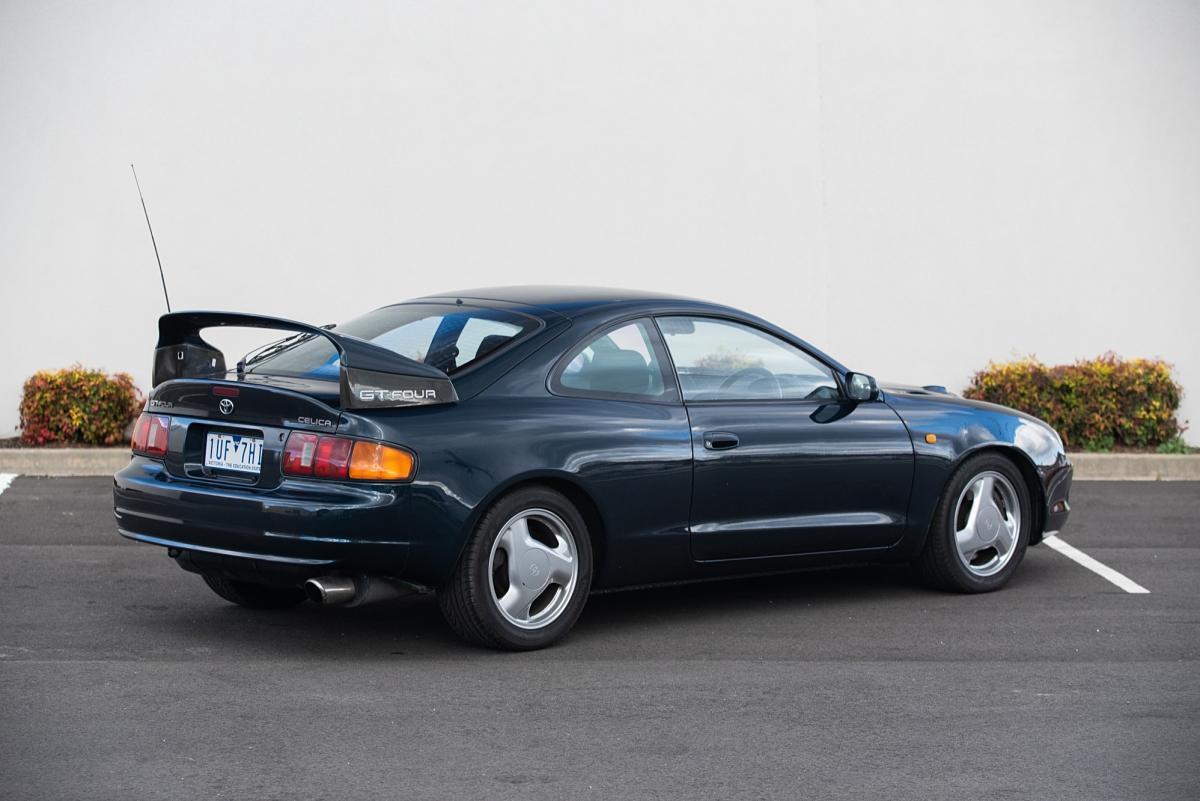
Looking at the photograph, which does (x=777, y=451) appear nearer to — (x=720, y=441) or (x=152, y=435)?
(x=720, y=441)

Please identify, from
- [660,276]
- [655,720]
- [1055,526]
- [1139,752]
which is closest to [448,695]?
[655,720]

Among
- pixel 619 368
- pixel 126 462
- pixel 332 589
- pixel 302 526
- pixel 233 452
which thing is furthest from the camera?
pixel 126 462

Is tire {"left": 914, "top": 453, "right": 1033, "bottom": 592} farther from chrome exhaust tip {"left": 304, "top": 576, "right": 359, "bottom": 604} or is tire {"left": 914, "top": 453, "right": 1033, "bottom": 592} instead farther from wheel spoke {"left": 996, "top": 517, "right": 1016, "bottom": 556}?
chrome exhaust tip {"left": 304, "top": 576, "right": 359, "bottom": 604}

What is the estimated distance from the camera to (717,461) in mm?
6941

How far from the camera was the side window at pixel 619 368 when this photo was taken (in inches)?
266

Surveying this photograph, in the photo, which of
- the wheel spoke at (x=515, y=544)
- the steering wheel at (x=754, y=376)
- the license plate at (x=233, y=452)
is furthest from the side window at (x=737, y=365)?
the license plate at (x=233, y=452)

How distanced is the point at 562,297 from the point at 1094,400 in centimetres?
712

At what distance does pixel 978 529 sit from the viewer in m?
7.91

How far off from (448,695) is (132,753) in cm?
119

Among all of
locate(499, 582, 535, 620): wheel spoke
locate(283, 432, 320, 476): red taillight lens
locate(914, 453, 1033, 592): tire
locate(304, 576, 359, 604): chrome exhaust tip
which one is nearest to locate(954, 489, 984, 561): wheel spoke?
locate(914, 453, 1033, 592): tire

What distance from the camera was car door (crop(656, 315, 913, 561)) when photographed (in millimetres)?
6980

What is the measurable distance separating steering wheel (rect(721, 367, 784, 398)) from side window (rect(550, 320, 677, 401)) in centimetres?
36

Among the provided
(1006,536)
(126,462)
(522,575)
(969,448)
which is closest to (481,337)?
(522,575)

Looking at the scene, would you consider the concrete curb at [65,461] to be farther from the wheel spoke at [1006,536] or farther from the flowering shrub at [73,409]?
the wheel spoke at [1006,536]
